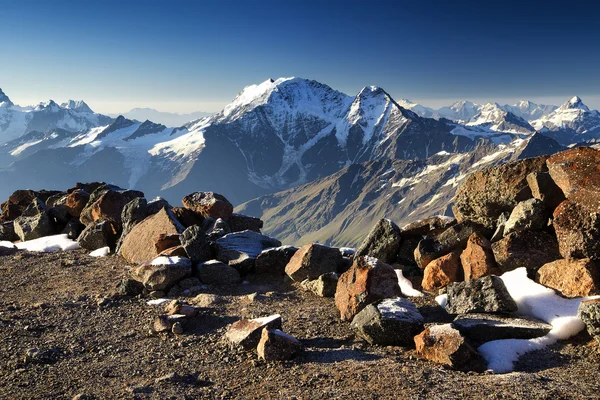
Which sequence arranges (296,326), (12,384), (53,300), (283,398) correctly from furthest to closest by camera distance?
(53,300) → (296,326) → (12,384) → (283,398)

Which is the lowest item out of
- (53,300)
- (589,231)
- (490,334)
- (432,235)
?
(53,300)

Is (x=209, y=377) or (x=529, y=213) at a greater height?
(x=529, y=213)

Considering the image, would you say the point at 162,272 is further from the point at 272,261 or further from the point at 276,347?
the point at 276,347

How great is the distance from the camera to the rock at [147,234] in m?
21.2

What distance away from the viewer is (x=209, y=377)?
1009 centimetres

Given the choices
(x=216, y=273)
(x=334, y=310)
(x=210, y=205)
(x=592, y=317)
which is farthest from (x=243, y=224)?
(x=592, y=317)

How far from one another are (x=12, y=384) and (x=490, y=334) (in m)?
12.2

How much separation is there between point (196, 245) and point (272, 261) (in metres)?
3.54

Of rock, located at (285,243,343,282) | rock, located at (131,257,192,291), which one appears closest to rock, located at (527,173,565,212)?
rock, located at (285,243,343,282)

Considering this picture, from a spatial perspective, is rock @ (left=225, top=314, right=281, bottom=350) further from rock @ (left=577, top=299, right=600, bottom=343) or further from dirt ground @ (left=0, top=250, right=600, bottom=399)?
rock @ (left=577, top=299, right=600, bottom=343)

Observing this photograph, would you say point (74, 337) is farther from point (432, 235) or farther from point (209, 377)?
point (432, 235)

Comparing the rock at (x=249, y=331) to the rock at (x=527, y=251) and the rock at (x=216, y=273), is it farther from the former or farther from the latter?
the rock at (x=527, y=251)

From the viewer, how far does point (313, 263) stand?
56.7 feet

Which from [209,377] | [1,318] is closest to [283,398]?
[209,377]
